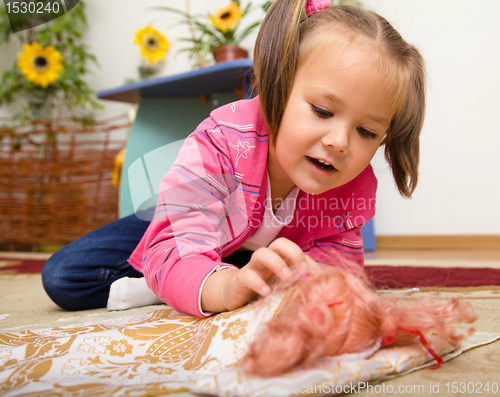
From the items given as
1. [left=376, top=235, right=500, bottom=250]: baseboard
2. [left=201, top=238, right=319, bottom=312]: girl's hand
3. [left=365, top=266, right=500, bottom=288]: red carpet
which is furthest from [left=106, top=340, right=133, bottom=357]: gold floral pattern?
[left=376, top=235, right=500, bottom=250]: baseboard

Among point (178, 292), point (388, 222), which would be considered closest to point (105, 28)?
point (388, 222)

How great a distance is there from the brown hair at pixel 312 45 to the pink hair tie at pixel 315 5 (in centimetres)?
1

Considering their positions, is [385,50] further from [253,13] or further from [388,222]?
[253,13]

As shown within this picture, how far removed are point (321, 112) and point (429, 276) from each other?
53 cm

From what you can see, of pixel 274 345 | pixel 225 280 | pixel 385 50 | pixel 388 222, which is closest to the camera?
pixel 274 345

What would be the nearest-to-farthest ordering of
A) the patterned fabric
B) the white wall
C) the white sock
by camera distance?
the patterned fabric, the white sock, the white wall

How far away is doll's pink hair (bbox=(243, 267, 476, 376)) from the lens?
298mm

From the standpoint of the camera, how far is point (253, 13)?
1.78 m

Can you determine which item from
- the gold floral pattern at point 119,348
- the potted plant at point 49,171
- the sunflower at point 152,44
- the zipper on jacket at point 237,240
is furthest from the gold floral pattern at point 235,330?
the sunflower at point 152,44

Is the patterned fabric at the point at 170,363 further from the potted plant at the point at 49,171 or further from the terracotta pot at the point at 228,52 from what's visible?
the potted plant at the point at 49,171

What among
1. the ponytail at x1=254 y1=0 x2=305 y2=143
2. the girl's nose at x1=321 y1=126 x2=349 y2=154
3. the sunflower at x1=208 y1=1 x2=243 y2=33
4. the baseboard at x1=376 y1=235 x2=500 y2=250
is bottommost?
the baseboard at x1=376 y1=235 x2=500 y2=250

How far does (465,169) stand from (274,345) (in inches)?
59.3

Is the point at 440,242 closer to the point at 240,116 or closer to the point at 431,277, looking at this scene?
the point at 431,277

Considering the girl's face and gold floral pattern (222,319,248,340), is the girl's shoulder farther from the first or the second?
gold floral pattern (222,319,248,340)
